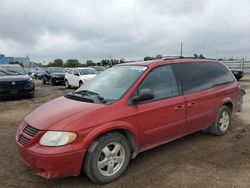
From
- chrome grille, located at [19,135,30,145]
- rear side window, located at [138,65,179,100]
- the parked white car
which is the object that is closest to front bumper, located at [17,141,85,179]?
chrome grille, located at [19,135,30,145]

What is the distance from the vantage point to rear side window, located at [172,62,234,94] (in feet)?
15.6

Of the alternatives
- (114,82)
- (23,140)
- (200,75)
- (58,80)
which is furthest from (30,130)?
(58,80)

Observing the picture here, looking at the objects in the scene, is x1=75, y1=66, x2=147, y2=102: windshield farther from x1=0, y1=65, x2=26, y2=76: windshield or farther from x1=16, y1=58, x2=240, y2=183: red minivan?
x1=0, y1=65, x2=26, y2=76: windshield

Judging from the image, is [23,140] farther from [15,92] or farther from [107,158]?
[15,92]

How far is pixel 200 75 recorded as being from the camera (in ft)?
16.9

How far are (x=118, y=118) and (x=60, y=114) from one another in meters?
0.79

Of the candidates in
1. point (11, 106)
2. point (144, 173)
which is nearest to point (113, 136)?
point (144, 173)

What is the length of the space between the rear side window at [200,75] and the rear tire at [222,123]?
61 centimetres

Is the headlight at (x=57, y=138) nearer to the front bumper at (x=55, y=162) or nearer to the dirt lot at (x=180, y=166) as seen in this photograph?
the front bumper at (x=55, y=162)

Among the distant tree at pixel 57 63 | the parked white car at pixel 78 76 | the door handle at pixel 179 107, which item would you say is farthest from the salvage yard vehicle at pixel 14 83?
the distant tree at pixel 57 63

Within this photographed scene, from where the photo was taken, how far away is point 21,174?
13.0 feet

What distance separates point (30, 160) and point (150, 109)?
182 cm

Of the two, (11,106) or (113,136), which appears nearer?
(113,136)

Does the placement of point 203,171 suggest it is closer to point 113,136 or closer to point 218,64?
point 113,136
